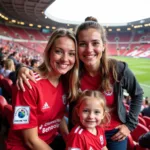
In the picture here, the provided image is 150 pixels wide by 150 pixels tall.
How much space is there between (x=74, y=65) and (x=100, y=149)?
31.5 inches

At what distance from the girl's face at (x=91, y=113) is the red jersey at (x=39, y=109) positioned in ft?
0.78

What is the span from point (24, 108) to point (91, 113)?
0.59 m

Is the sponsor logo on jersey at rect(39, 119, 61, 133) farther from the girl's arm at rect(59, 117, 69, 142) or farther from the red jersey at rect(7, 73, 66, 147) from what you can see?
the girl's arm at rect(59, 117, 69, 142)

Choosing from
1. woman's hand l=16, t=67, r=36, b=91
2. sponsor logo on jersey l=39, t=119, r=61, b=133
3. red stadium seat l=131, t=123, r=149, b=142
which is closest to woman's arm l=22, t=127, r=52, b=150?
sponsor logo on jersey l=39, t=119, r=61, b=133

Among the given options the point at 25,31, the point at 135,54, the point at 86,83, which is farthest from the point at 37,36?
the point at 86,83

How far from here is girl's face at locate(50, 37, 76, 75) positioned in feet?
5.54

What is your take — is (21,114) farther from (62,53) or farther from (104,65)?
(104,65)

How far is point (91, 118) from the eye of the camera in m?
1.71

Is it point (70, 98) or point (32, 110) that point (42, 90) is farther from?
point (70, 98)

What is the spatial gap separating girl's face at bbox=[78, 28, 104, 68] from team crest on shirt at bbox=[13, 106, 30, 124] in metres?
0.69

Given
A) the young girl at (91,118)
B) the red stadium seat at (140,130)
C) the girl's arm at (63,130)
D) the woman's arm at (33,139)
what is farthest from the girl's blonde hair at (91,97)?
the red stadium seat at (140,130)

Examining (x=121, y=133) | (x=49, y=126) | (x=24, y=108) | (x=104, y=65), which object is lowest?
(x=121, y=133)

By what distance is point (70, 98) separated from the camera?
1.91m

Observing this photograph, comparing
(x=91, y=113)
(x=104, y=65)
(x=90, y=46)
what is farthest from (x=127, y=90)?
(x=90, y=46)
